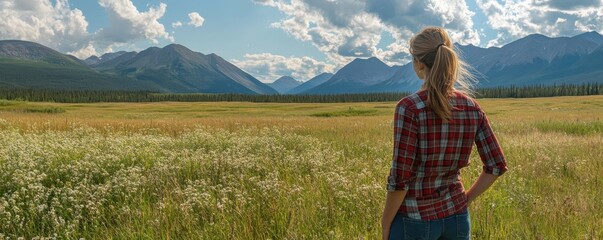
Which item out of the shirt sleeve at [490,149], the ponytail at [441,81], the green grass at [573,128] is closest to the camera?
the ponytail at [441,81]

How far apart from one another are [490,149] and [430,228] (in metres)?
0.87

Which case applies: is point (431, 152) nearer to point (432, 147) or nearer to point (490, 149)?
point (432, 147)

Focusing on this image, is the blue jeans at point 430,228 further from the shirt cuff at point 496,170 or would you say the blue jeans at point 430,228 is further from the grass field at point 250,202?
the grass field at point 250,202

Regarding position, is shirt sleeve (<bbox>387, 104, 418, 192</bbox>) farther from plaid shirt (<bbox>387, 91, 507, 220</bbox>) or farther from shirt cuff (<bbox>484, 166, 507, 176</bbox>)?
shirt cuff (<bbox>484, 166, 507, 176</bbox>)

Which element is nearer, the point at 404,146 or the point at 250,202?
the point at 404,146

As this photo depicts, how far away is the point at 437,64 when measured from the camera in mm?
3068

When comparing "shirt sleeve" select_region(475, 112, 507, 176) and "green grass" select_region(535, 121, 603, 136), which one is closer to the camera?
"shirt sleeve" select_region(475, 112, 507, 176)

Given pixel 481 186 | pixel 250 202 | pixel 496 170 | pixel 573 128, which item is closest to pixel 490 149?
pixel 496 170

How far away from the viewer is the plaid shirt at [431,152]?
3010mm

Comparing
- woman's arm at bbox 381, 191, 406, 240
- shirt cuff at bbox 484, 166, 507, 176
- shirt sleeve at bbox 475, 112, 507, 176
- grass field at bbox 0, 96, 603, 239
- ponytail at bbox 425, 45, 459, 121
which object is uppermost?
ponytail at bbox 425, 45, 459, 121

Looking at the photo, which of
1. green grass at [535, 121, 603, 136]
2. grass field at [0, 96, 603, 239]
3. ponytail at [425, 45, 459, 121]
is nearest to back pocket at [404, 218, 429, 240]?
ponytail at [425, 45, 459, 121]

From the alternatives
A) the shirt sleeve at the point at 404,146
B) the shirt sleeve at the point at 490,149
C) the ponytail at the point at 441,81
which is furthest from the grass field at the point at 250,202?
the ponytail at the point at 441,81

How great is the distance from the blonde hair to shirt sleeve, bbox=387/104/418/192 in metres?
0.20

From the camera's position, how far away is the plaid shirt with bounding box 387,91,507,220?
3010 millimetres
